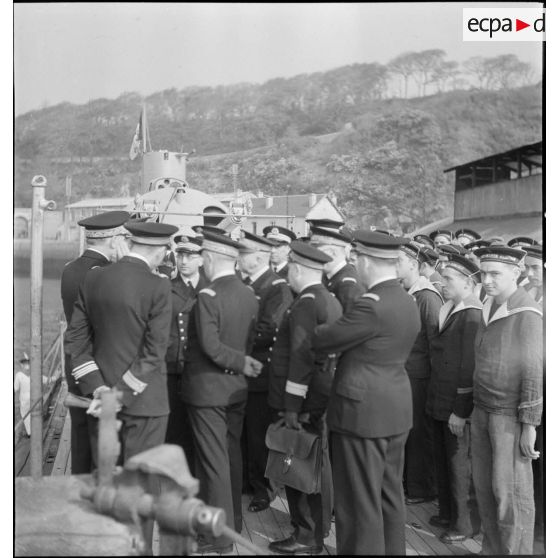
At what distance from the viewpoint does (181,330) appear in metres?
4.07

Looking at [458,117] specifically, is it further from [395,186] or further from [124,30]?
[124,30]

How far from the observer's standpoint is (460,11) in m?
4.27

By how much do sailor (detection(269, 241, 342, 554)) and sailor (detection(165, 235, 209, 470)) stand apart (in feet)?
2.02

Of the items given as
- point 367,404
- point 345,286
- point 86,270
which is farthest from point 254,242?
point 367,404

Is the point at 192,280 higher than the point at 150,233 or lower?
lower

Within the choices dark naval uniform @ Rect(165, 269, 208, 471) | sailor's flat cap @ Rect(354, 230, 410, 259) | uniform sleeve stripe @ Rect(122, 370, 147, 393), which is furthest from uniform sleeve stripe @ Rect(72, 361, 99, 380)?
sailor's flat cap @ Rect(354, 230, 410, 259)

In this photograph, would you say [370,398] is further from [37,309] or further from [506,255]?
[37,309]

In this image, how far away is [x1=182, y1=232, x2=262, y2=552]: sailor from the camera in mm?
3564

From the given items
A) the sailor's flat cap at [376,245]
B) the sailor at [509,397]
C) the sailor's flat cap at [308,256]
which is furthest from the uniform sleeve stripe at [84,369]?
the sailor at [509,397]

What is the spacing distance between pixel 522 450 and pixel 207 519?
7.08ft

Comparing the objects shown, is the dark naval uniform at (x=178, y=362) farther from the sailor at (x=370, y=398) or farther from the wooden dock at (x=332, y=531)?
the sailor at (x=370, y=398)

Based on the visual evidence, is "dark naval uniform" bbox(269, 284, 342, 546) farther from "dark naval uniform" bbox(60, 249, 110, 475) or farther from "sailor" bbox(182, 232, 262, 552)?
"dark naval uniform" bbox(60, 249, 110, 475)

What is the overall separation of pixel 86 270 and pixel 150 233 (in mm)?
676

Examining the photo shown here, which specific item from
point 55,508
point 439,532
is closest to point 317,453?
point 439,532
